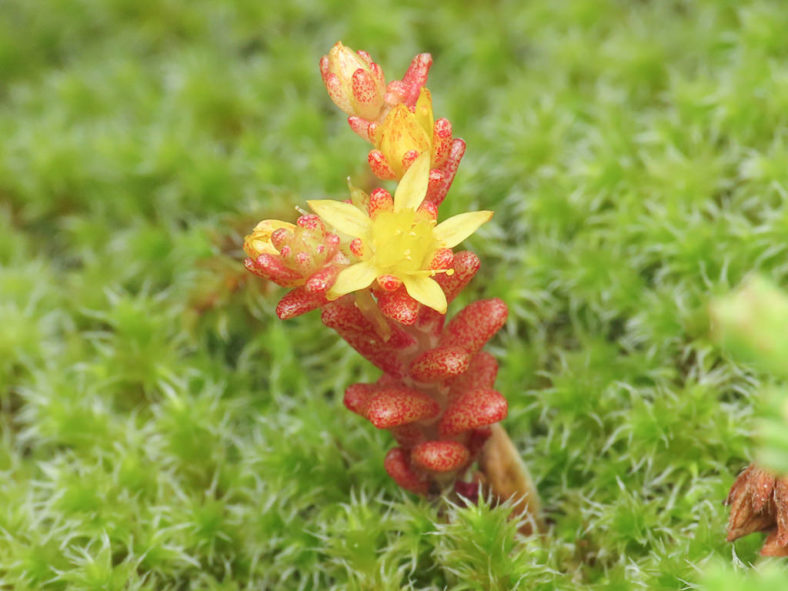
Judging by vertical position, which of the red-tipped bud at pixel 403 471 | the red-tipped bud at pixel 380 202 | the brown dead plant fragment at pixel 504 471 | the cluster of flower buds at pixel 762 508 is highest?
the red-tipped bud at pixel 380 202

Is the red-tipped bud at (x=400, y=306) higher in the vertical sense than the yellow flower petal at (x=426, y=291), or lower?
lower

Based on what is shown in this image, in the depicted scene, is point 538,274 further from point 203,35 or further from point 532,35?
point 203,35

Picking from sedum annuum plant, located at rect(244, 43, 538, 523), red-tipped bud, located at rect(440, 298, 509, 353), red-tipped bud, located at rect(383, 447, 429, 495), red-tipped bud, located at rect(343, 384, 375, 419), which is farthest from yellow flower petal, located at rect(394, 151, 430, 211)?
red-tipped bud, located at rect(383, 447, 429, 495)

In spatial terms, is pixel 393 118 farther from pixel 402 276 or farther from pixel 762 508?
pixel 762 508

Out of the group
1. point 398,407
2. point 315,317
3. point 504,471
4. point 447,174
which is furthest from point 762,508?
point 315,317

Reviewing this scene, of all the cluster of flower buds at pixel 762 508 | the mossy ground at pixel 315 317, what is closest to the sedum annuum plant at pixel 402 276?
the mossy ground at pixel 315 317

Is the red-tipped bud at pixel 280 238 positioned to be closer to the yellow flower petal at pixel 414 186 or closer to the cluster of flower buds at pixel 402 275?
the cluster of flower buds at pixel 402 275

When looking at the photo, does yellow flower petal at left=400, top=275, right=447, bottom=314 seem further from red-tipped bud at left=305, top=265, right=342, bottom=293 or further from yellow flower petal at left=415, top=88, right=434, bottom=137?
yellow flower petal at left=415, top=88, right=434, bottom=137

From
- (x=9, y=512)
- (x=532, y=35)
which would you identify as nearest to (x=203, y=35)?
(x=532, y=35)
